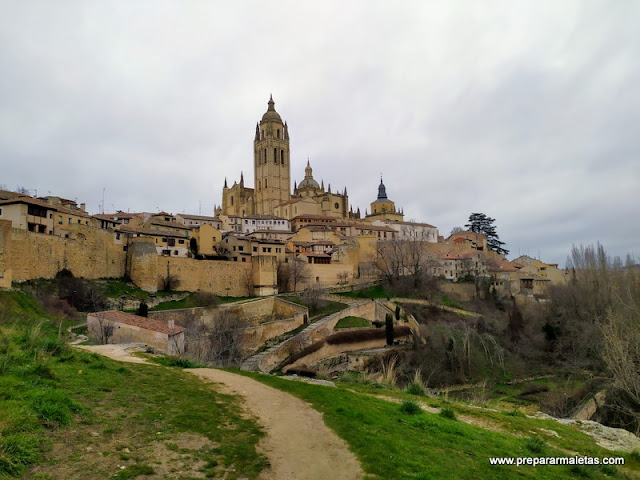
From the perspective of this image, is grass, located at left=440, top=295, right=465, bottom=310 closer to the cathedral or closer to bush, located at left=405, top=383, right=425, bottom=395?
the cathedral

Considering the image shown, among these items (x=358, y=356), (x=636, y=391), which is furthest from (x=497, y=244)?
(x=636, y=391)

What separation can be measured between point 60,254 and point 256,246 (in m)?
19.6

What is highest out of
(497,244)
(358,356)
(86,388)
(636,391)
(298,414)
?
(497,244)

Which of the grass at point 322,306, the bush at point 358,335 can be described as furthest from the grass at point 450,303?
the grass at point 322,306

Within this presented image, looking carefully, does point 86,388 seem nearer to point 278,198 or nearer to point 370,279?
point 370,279

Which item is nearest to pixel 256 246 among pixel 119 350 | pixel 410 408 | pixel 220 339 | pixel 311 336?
pixel 311 336

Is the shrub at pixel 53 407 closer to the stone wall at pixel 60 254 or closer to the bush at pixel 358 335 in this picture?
the stone wall at pixel 60 254

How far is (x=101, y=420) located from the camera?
689 centimetres

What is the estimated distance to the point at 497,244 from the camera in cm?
8275

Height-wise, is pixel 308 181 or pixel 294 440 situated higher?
pixel 308 181

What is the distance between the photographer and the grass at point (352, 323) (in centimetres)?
3669

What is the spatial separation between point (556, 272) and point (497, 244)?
13152mm

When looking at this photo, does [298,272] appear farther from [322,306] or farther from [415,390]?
[415,390]

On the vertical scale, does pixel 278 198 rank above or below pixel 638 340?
above
